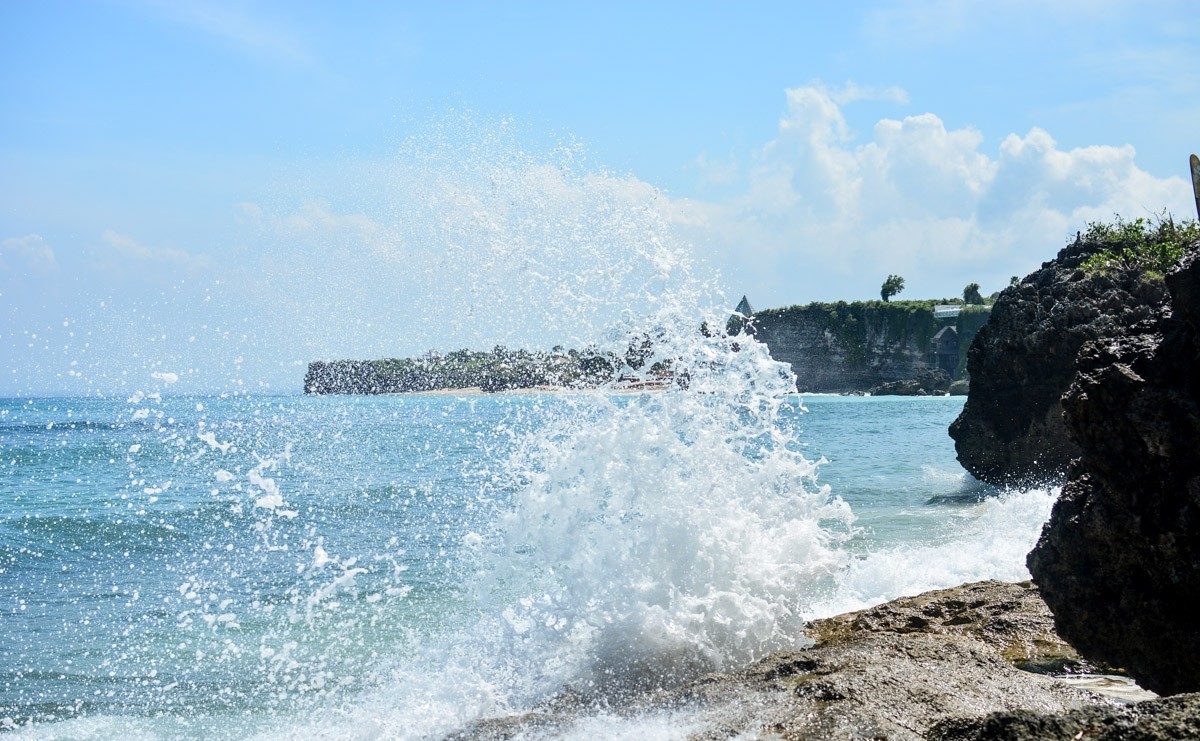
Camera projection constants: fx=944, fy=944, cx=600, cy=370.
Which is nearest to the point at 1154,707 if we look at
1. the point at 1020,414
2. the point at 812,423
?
the point at 1020,414

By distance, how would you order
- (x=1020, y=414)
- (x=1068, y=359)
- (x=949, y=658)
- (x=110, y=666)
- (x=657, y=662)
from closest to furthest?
(x=949, y=658) → (x=657, y=662) → (x=110, y=666) → (x=1068, y=359) → (x=1020, y=414)

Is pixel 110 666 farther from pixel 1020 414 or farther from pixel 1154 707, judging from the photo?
pixel 1020 414

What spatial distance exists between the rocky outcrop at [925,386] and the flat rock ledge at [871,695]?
110 m

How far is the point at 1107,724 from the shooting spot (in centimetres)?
309

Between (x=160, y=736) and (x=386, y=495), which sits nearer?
(x=160, y=736)

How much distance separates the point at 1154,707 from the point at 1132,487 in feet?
7.37

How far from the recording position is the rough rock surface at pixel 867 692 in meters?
4.67

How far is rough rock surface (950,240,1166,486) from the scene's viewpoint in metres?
16.6

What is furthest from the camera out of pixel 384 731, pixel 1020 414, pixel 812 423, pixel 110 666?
pixel 812 423

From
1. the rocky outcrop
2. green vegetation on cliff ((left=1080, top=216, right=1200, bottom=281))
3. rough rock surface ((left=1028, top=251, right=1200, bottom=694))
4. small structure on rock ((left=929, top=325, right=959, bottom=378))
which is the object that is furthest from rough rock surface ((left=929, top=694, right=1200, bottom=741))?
small structure on rock ((left=929, top=325, right=959, bottom=378))

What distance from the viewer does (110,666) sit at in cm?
861

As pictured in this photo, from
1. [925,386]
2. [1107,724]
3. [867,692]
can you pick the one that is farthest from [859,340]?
[1107,724]

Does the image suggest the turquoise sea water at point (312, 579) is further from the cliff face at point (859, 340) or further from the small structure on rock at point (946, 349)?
the cliff face at point (859, 340)

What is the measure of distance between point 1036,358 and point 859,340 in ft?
334
